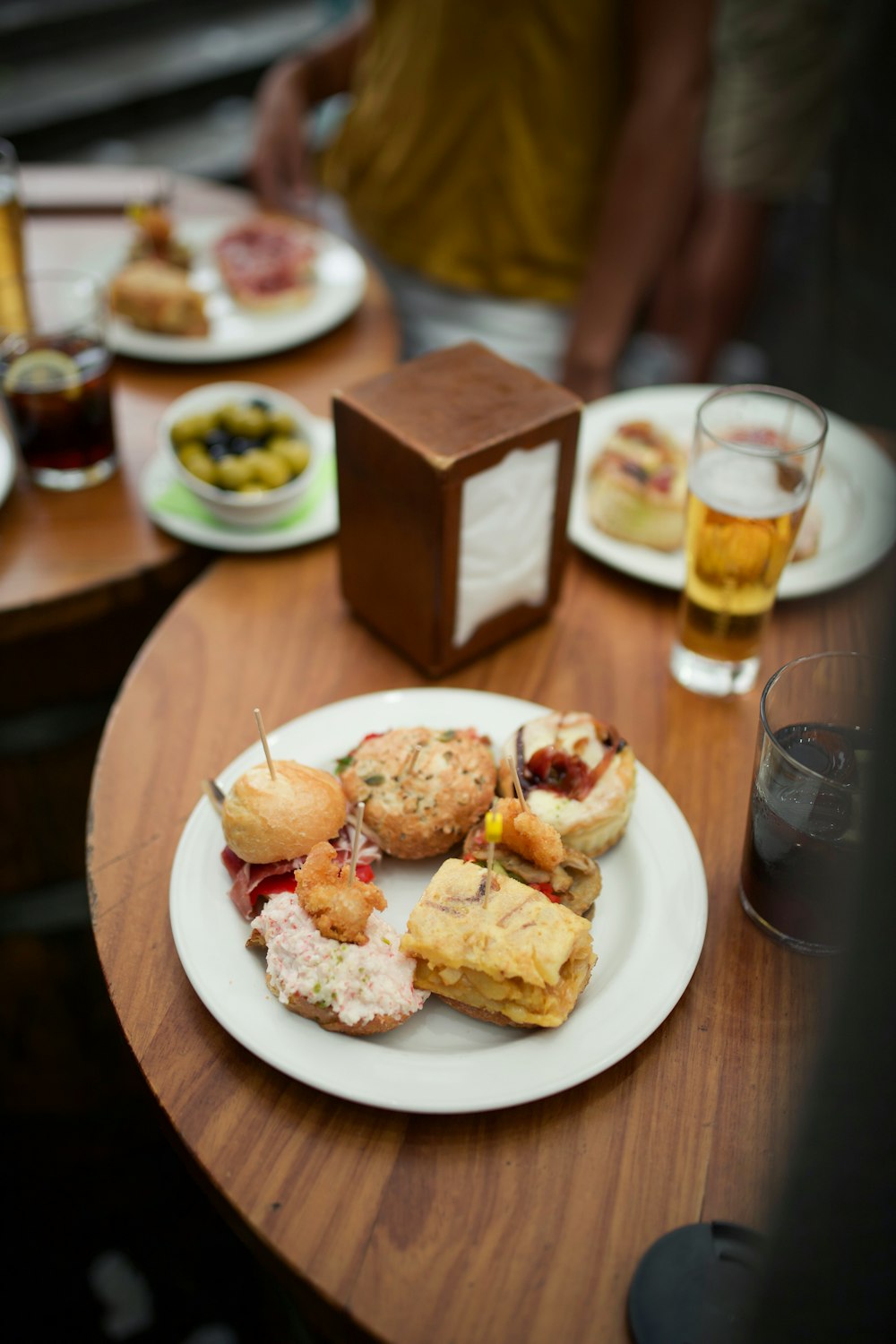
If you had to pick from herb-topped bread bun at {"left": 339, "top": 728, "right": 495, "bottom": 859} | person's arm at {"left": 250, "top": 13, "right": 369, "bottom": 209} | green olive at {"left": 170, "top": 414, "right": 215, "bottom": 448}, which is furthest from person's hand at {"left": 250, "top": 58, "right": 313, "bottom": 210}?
herb-topped bread bun at {"left": 339, "top": 728, "right": 495, "bottom": 859}

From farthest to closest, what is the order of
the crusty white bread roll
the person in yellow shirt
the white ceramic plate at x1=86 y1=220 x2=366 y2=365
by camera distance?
the person in yellow shirt, the white ceramic plate at x1=86 y1=220 x2=366 y2=365, the crusty white bread roll

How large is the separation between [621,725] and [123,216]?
6.14ft

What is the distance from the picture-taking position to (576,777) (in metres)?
1.14

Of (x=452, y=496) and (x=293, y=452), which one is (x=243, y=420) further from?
(x=452, y=496)

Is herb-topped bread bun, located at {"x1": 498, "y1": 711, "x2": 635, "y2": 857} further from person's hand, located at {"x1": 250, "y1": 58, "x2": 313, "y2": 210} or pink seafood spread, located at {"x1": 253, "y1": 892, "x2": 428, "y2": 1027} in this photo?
person's hand, located at {"x1": 250, "y1": 58, "x2": 313, "y2": 210}

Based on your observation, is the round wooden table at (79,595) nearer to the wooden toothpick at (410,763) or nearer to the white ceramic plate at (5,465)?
the white ceramic plate at (5,465)

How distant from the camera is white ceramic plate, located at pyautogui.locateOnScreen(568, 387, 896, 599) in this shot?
1.54 m

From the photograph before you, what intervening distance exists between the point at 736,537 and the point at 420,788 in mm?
513

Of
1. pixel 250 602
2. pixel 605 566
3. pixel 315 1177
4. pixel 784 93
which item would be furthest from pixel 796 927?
pixel 784 93

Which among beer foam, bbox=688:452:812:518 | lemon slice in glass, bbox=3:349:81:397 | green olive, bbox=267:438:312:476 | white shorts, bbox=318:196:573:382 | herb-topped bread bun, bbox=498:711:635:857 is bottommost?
white shorts, bbox=318:196:573:382

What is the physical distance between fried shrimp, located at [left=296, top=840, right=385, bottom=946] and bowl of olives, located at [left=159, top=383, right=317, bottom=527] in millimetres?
733

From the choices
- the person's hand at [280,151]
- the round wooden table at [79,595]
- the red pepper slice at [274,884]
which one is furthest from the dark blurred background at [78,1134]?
the person's hand at [280,151]

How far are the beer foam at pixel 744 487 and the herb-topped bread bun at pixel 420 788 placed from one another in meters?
0.44

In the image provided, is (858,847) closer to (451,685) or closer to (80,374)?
(451,685)
